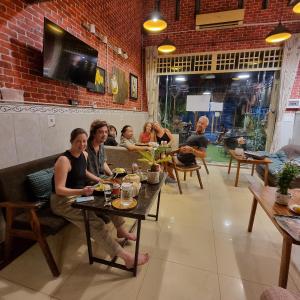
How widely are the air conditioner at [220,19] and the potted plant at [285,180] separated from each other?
3.94 m

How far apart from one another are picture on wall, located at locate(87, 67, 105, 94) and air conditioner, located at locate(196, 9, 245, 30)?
2.76 metres

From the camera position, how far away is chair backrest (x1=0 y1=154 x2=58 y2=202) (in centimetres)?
158

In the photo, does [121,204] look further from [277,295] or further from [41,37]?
[41,37]

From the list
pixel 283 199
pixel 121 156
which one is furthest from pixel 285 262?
pixel 121 156

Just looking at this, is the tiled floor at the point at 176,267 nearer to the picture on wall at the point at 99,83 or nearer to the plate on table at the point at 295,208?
the plate on table at the point at 295,208

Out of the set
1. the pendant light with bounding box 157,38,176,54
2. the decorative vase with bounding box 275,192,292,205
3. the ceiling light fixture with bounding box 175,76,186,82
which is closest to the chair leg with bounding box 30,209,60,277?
the decorative vase with bounding box 275,192,292,205

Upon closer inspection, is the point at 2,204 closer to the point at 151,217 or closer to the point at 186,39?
the point at 151,217

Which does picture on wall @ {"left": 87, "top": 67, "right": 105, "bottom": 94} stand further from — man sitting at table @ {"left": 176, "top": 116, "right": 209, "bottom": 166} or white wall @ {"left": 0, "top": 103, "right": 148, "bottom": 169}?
man sitting at table @ {"left": 176, "top": 116, "right": 209, "bottom": 166}

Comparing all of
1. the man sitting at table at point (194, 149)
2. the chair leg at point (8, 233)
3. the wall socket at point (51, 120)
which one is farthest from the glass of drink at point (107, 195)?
the man sitting at table at point (194, 149)

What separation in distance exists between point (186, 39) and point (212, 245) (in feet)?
15.8

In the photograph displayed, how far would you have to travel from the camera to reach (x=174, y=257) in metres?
1.78

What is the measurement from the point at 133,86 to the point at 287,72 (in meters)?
3.51

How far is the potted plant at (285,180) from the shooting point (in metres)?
1.65

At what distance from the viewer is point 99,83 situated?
3328 mm
